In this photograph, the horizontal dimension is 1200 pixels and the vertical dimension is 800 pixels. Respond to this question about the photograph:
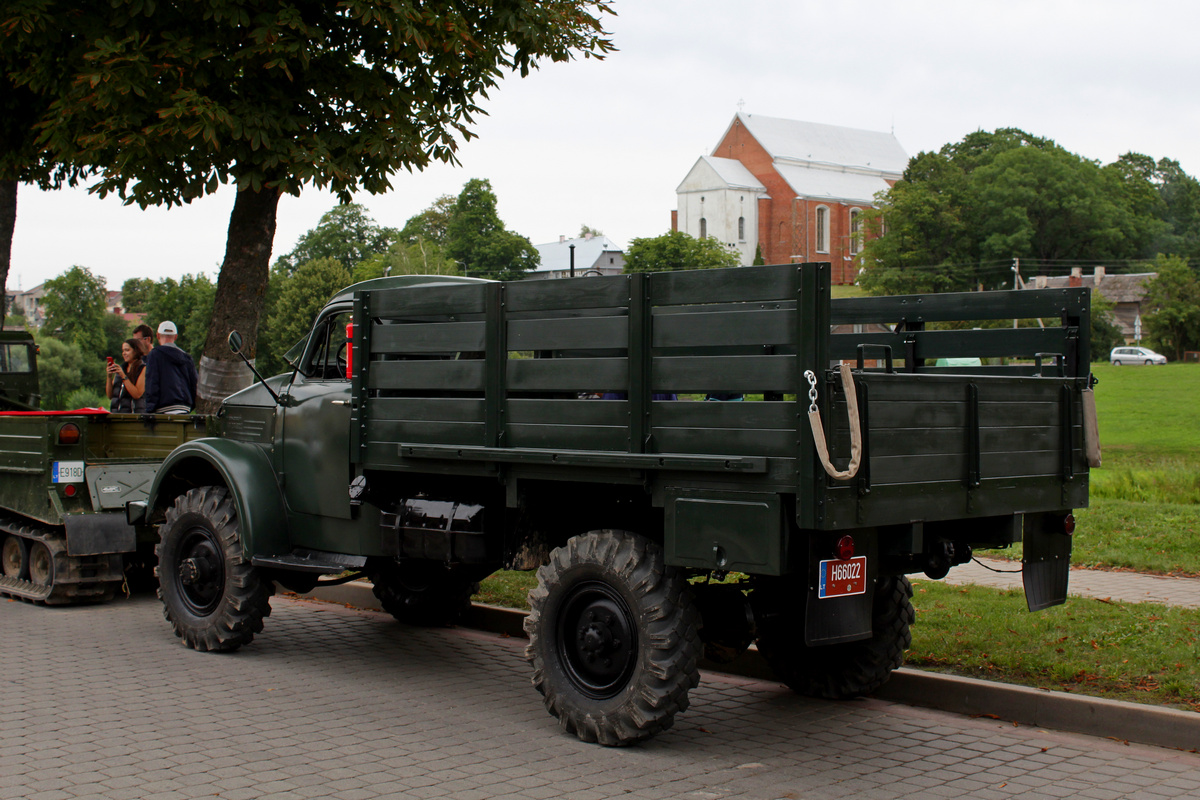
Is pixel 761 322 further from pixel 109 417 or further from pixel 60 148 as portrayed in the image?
pixel 60 148

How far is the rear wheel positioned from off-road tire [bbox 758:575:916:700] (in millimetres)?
6533

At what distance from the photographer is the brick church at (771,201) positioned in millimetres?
111125

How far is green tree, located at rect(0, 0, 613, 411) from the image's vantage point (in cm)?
1069

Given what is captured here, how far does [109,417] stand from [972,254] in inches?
→ 3503

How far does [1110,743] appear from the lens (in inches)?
225

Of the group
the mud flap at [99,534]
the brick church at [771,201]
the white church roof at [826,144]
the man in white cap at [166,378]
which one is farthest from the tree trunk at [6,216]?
the white church roof at [826,144]

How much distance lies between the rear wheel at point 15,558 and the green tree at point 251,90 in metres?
2.47

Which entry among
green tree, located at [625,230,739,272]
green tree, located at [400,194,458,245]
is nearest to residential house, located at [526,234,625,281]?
green tree, located at [400,194,458,245]

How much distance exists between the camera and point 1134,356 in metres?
76.7

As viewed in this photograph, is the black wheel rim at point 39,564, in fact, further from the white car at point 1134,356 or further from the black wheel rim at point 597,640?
the white car at point 1134,356

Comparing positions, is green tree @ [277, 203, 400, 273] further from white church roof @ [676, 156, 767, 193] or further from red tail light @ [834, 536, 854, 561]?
red tail light @ [834, 536, 854, 561]

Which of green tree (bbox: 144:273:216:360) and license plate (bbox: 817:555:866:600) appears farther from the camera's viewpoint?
green tree (bbox: 144:273:216:360)

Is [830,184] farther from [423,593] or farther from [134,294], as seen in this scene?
[423,593]

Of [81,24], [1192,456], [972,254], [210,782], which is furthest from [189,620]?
[972,254]
